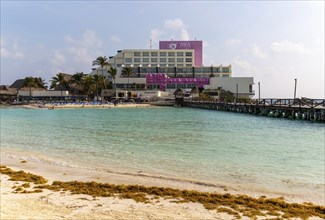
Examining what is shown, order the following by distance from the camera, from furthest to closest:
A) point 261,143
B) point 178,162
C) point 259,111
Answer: point 259,111 → point 261,143 → point 178,162

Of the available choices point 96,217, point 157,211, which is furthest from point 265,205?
point 96,217

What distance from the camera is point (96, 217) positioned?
324 inches

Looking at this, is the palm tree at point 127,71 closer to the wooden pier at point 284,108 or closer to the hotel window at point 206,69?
the hotel window at point 206,69

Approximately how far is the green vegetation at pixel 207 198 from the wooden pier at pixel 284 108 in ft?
120

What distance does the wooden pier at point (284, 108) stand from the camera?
1755 inches

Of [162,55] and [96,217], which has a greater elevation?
[162,55]

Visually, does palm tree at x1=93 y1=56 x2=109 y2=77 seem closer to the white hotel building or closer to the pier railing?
the white hotel building

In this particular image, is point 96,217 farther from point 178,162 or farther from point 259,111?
point 259,111

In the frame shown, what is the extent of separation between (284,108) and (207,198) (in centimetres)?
4474

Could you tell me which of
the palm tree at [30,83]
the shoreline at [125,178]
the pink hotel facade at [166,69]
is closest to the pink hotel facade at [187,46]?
the pink hotel facade at [166,69]

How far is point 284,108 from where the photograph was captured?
167 feet

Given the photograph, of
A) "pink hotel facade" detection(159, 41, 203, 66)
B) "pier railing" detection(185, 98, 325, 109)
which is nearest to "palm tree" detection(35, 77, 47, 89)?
"pink hotel facade" detection(159, 41, 203, 66)

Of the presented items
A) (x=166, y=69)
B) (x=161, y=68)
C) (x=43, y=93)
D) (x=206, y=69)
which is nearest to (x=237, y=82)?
(x=206, y=69)

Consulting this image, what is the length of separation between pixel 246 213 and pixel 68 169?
896 cm
